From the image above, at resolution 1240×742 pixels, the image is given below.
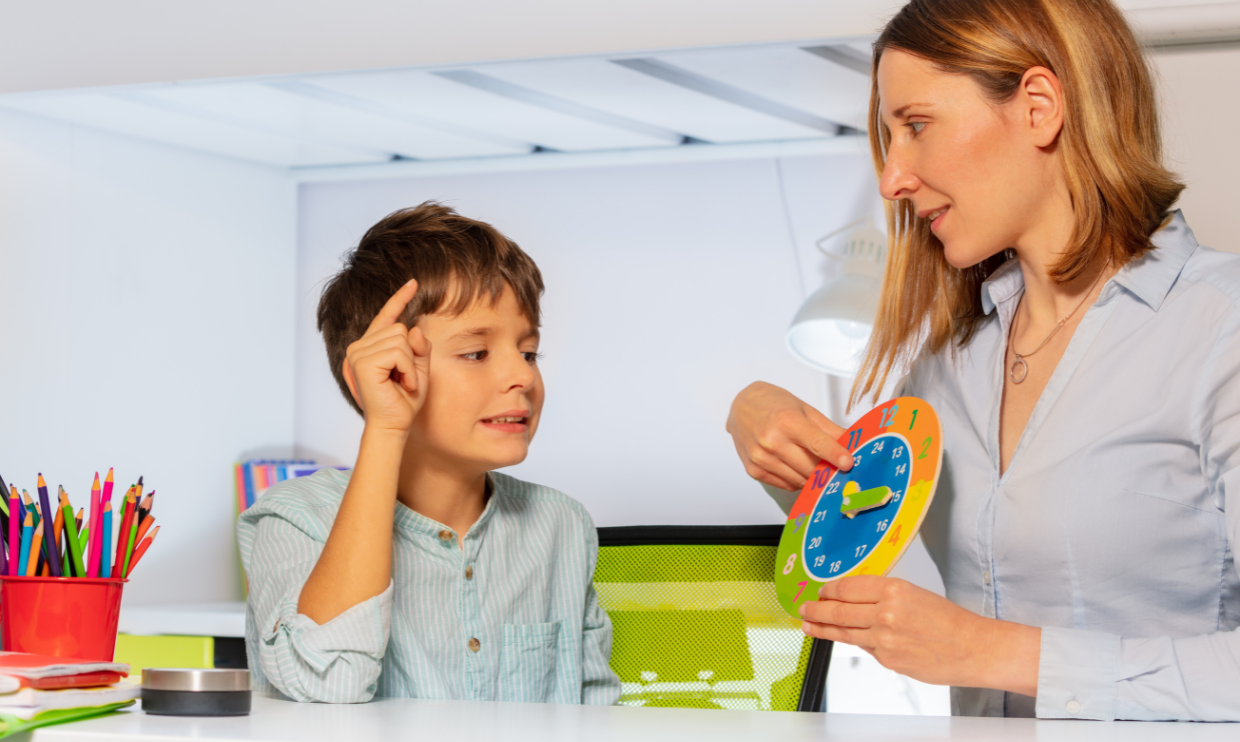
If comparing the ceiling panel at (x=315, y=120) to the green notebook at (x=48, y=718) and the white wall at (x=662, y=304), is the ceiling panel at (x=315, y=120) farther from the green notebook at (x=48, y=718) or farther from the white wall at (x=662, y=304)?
the green notebook at (x=48, y=718)

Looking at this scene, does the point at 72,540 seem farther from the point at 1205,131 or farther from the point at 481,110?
the point at 1205,131

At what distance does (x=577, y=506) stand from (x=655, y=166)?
114 centimetres

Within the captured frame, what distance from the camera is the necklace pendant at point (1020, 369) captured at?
1022mm

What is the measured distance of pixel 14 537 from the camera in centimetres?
87

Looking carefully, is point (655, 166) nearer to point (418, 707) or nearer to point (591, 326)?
point (591, 326)

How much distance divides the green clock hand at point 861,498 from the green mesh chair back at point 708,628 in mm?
236

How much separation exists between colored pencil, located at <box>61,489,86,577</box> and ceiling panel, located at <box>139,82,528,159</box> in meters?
0.99

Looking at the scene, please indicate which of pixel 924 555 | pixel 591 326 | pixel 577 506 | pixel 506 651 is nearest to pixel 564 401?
pixel 591 326

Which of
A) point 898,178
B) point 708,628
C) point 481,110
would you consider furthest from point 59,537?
point 481,110

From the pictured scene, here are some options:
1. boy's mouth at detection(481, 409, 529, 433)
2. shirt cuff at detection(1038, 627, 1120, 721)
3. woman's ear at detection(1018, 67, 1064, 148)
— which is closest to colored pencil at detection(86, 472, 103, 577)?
boy's mouth at detection(481, 409, 529, 433)

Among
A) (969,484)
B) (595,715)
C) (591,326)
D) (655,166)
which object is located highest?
(655,166)

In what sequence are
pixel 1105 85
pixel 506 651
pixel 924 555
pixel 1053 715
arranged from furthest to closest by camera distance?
pixel 924 555 → pixel 506 651 → pixel 1105 85 → pixel 1053 715

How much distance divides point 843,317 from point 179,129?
124cm

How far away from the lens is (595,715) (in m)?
0.75
